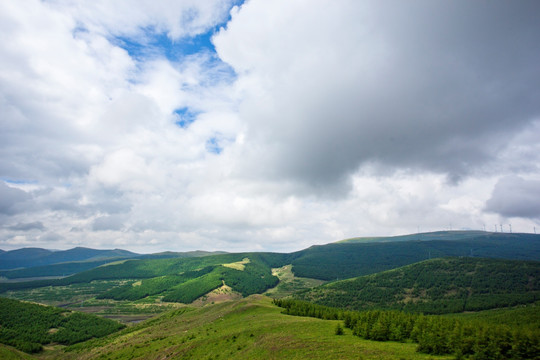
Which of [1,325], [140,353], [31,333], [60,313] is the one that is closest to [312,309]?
[140,353]

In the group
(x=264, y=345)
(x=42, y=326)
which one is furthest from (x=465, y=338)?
(x=42, y=326)

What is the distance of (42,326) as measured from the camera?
161 m

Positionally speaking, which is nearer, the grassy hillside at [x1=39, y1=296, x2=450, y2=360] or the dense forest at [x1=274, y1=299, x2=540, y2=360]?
the dense forest at [x1=274, y1=299, x2=540, y2=360]

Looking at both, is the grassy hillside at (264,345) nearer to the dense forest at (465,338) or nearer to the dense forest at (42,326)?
the dense forest at (465,338)

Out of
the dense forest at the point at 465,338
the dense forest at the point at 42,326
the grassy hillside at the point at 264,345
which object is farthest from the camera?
the dense forest at the point at 42,326

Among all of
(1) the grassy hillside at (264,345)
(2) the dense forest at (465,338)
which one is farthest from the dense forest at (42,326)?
(2) the dense forest at (465,338)

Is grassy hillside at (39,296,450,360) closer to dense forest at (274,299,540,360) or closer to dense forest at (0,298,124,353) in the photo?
dense forest at (274,299,540,360)

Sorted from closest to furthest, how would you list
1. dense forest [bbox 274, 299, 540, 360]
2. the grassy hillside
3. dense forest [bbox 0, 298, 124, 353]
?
dense forest [bbox 274, 299, 540, 360] → the grassy hillside → dense forest [bbox 0, 298, 124, 353]

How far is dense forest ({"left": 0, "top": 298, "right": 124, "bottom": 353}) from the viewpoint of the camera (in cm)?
14256

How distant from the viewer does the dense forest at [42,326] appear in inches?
5613

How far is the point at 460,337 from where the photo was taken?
43312mm

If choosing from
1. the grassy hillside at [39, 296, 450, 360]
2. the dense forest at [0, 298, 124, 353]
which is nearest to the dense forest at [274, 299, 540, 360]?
the grassy hillside at [39, 296, 450, 360]

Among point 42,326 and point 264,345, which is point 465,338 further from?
point 42,326

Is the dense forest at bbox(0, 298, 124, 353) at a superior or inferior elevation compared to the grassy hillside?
inferior
